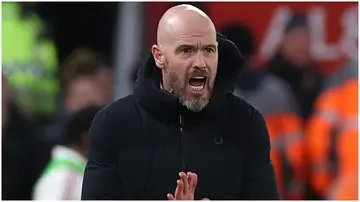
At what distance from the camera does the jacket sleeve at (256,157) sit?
65.1 inches

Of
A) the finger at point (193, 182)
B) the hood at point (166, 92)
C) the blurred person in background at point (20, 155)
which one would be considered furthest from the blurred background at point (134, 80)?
the finger at point (193, 182)

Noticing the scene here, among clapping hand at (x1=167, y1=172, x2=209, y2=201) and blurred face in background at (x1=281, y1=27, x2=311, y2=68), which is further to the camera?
blurred face in background at (x1=281, y1=27, x2=311, y2=68)

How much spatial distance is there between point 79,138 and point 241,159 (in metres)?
1.22

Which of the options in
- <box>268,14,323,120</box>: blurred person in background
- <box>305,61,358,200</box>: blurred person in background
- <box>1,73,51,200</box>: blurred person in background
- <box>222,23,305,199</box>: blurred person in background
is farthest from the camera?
<box>305,61,358,200</box>: blurred person in background

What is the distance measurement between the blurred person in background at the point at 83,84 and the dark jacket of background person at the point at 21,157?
0.57ft

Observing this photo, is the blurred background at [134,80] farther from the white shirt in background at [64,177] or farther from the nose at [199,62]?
the nose at [199,62]

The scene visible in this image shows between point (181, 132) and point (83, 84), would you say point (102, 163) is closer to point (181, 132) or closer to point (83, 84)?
point (181, 132)

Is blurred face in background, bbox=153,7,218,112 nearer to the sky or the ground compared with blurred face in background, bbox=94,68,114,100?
nearer to the sky

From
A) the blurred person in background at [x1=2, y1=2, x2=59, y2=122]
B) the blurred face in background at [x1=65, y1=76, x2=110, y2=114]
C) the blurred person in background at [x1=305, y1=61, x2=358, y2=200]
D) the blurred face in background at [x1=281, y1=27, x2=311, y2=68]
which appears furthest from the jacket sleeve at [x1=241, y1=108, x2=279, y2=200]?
the blurred person in background at [x1=2, y1=2, x2=59, y2=122]

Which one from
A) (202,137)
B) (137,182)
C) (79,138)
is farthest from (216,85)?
(79,138)

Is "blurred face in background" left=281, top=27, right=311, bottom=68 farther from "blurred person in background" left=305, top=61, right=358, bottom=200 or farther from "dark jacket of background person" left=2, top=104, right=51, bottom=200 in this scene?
"dark jacket of background person" left=2, top=104, right=51, bottom=200

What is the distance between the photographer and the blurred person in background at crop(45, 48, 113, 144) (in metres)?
3.03

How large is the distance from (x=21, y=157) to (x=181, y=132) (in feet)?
9.88

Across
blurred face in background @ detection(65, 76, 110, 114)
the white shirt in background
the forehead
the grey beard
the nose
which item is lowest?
the white shirt in background
